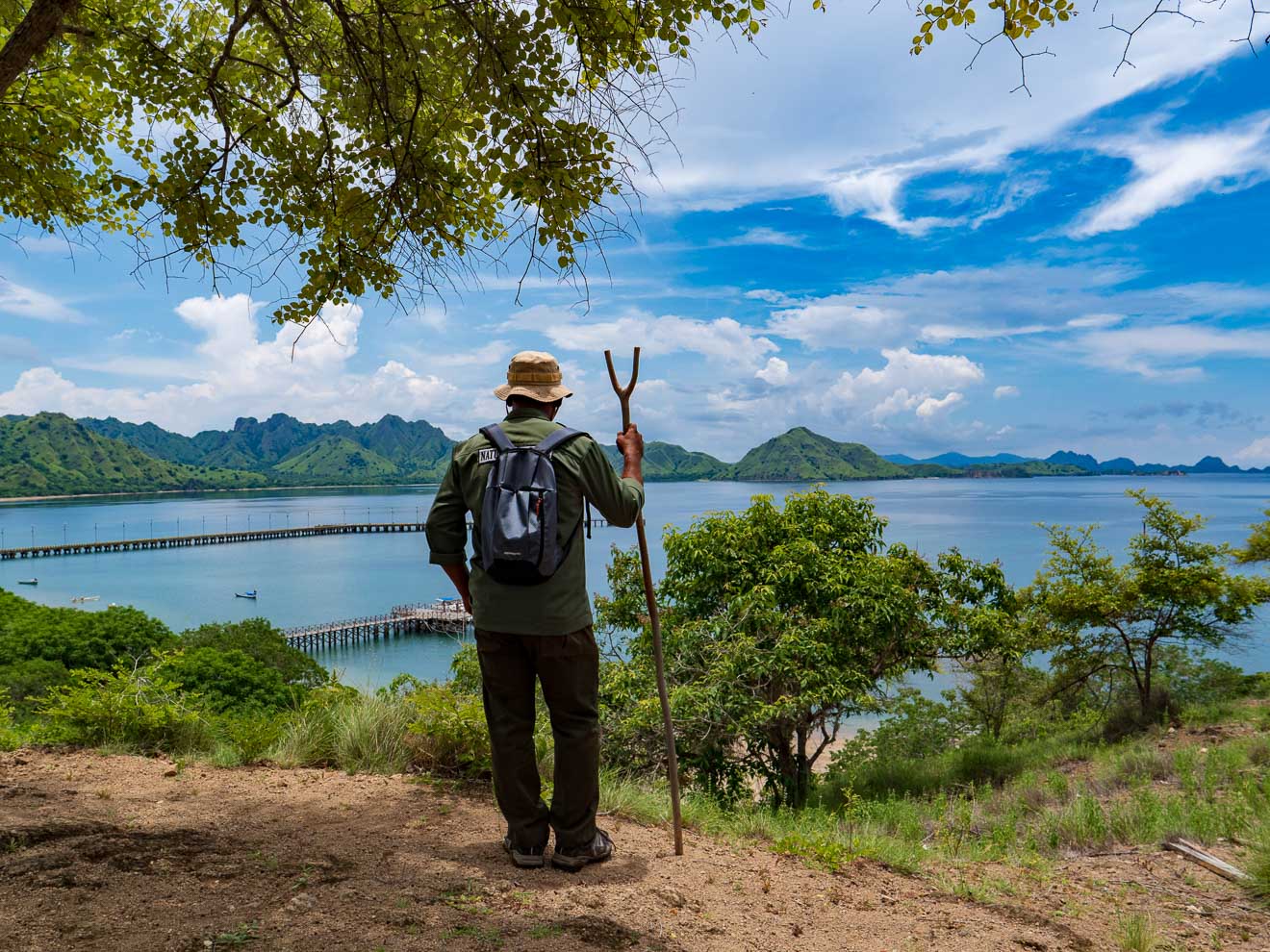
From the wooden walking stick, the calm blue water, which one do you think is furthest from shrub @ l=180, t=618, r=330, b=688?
the wooden walking stick

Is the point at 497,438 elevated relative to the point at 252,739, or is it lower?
elevated

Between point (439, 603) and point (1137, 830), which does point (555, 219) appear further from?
point (439, 603)

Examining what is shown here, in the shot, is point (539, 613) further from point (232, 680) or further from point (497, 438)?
point (232, 680)

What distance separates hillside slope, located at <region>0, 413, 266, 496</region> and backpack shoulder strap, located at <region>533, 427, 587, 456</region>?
217m

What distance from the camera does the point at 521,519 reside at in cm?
293

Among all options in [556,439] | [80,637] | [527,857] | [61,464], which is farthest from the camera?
[61,464]

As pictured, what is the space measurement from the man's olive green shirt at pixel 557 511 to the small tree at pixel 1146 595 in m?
16.1

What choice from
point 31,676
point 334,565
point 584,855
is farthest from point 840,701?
point 334,565

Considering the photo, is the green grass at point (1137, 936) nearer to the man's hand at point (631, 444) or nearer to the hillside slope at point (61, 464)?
the man's hand at point (631, 444)

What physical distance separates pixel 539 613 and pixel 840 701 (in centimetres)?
888

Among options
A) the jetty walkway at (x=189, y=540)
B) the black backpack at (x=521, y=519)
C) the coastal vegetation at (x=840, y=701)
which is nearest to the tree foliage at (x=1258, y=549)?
the coastal vegetation at (x=840, y=701)

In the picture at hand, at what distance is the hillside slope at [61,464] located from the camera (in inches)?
6944

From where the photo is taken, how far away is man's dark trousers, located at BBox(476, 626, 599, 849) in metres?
3.10

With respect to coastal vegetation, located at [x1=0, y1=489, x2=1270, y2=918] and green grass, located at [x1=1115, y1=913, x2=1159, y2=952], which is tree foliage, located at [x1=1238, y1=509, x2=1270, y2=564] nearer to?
coastal vegetation, located at [x1=0, y1=489, x2=1270, y2=918]
